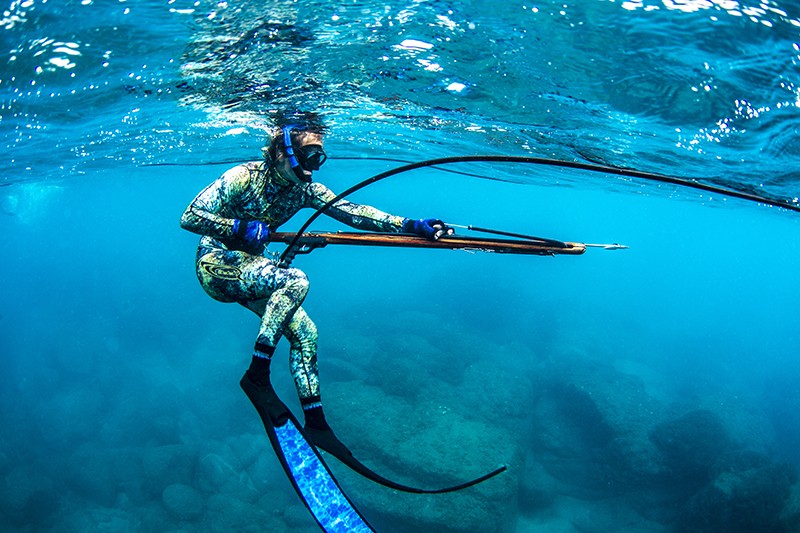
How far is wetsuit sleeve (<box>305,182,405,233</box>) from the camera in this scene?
532 cm

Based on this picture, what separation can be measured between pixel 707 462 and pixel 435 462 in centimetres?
943

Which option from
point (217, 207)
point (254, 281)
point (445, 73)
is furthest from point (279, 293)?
point (445, 73)

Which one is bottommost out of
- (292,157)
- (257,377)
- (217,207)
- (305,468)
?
(305,468)

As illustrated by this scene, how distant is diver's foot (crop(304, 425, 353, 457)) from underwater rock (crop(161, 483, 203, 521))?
11746 millimetres

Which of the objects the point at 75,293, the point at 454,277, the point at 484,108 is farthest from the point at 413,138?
the point at 75,293

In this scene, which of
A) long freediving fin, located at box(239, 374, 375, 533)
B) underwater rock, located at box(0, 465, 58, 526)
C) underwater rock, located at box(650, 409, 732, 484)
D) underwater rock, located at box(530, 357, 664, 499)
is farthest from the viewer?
underwater rock, located at box(530, 357, 664, 499)

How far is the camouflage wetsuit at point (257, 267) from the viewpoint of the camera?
414 cm

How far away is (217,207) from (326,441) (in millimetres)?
2657

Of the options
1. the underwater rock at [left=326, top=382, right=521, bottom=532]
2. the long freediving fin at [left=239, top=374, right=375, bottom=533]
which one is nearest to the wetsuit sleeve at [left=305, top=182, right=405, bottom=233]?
the long freediving fin at [left=239, top=374, right=375, bottom=533]

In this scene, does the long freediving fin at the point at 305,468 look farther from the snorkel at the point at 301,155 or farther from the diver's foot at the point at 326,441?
the snorkel at the point at 301,155

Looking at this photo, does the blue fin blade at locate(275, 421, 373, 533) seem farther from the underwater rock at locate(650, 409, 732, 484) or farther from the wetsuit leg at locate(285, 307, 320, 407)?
the underwater rock at locate(650, 409, 732, 484)

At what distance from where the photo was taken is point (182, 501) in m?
13.4

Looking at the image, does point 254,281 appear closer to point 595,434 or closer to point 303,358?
point 303,358

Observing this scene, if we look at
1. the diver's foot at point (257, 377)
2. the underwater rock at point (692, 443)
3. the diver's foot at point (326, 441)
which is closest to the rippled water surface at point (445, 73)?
the diver's foot at point (257, 377)
